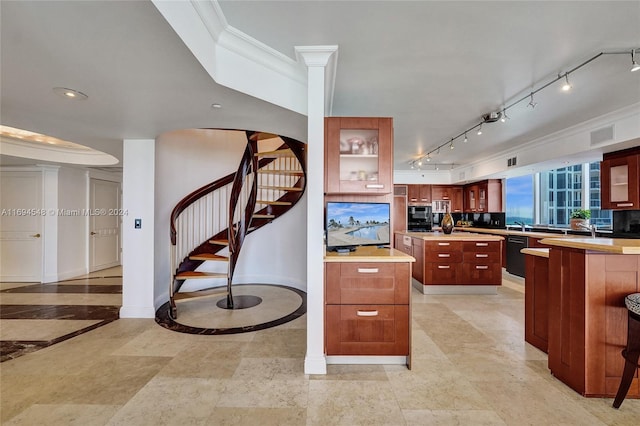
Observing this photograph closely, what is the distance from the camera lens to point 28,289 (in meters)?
4.73

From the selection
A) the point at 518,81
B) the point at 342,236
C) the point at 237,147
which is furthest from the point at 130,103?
the point at 518,81

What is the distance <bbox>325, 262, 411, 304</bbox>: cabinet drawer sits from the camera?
2.27m

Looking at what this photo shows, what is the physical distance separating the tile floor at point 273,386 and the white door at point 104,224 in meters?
3.98

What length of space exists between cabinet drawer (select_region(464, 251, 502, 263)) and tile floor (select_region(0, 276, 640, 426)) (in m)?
1.59

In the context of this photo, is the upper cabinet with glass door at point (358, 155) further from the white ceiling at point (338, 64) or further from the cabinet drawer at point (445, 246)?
the cabinet drawer at point (445, 246)

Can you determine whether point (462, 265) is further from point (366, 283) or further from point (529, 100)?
point (366, 283)

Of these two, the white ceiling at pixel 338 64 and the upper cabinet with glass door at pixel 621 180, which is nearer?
the white ceiling at pixel 338 64

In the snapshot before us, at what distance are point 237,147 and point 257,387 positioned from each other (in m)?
3.92

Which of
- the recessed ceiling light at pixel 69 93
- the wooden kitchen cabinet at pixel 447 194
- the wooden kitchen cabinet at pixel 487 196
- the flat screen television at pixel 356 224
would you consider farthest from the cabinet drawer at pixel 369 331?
the wooden kitchen cabinet at pixel 447 194

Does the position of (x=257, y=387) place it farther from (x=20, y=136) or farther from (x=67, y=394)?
(x=20, y=136)

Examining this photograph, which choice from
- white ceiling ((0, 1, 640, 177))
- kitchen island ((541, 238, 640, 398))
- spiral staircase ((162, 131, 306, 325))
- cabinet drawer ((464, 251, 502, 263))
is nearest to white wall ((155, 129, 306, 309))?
spiral staircase ((162, 131, 306, 325))

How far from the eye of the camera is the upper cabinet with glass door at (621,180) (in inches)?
139

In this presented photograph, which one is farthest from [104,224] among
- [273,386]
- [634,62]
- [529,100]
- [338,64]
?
[634,62]

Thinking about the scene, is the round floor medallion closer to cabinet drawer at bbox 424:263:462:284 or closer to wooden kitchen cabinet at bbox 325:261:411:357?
wooden kitchen cabinet at bbox 325:261:411:357
